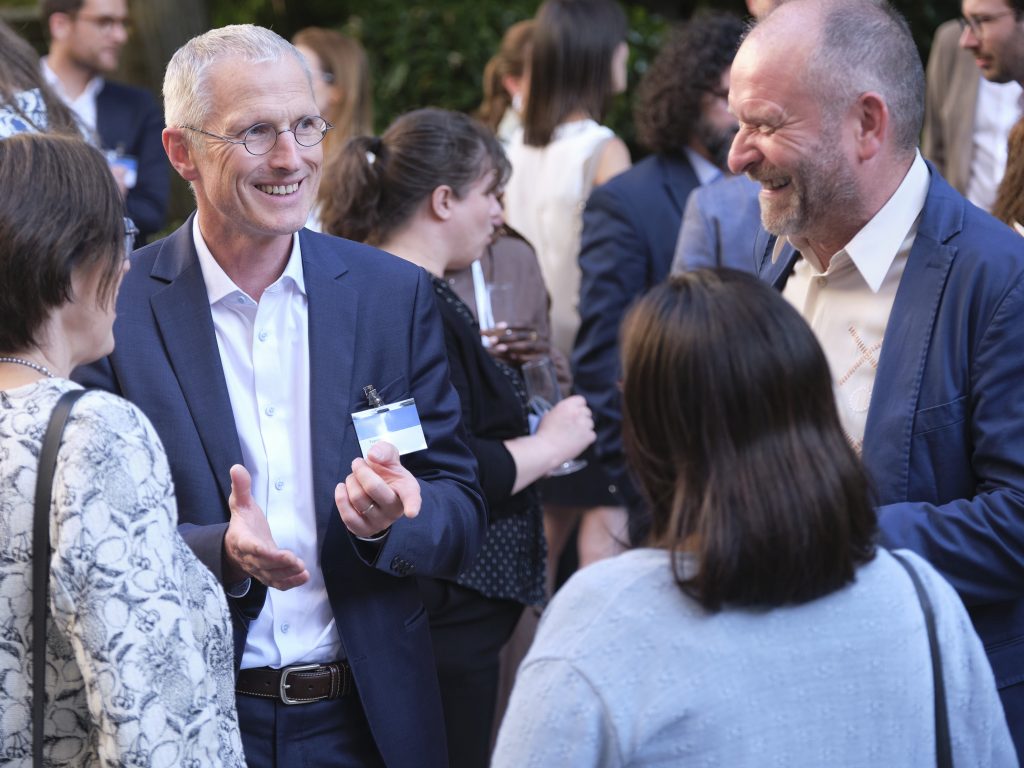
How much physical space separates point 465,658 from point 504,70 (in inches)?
145

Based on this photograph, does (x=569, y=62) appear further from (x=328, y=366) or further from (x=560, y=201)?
(x=328, y=366)

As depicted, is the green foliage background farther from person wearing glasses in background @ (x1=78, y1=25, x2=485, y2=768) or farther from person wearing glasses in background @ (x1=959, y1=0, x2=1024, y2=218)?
person wearing glasses in background @ (x1=78, y1=25, x2=485, y2=768)

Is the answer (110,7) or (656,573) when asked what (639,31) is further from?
(656,573)

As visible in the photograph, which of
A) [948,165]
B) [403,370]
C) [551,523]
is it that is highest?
[403,370]

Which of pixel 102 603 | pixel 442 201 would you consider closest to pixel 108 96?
pixel 442 201

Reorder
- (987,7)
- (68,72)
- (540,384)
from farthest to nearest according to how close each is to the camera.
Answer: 1. (68,72)
2. (987,7)
3. (540,384)

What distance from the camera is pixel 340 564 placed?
244 cm

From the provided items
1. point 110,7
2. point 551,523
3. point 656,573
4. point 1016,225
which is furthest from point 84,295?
point 110,7

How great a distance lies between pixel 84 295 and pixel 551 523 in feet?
10.8

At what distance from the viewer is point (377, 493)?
2.21m

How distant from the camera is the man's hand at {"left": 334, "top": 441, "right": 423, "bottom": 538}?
2.21 m

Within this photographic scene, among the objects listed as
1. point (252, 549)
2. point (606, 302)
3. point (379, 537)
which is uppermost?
point (252, 549)

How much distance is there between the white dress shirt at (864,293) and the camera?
254 centimetres

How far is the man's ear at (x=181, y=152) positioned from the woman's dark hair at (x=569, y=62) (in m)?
2.76
